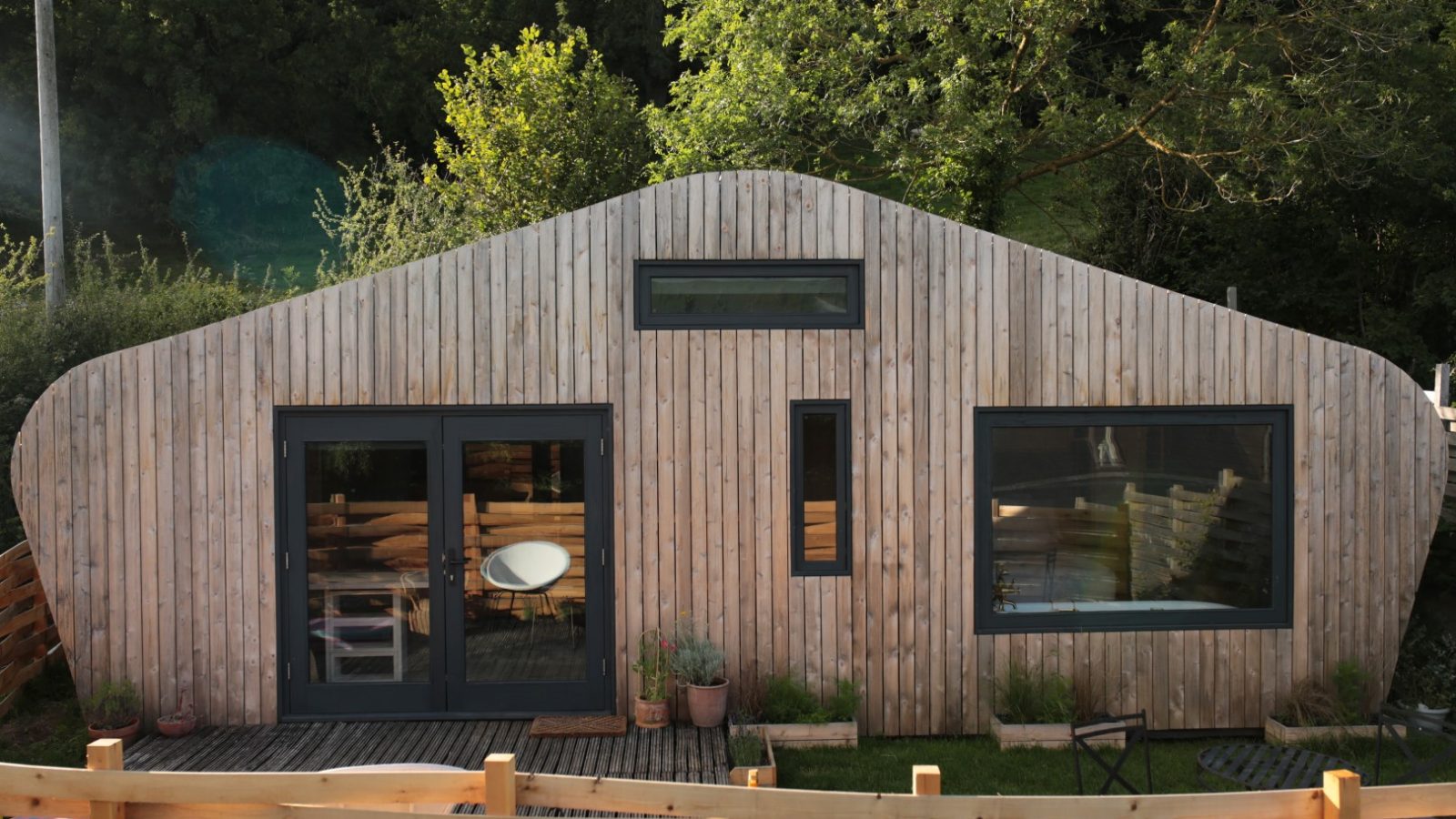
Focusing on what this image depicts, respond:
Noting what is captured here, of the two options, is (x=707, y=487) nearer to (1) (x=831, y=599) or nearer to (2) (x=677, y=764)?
(1) (x=831, y=599)

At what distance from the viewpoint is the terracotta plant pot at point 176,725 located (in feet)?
23.8

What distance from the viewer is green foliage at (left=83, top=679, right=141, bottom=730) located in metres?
7.21

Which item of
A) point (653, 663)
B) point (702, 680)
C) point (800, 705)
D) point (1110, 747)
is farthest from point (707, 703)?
point (1110, 747)

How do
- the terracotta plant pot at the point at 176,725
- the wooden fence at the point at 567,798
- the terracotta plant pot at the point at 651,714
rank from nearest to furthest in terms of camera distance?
1. the wooden fence at the point at 567,798
2. the terracotta plant pot at the point at 176,725
3. the terracotta plant pot at the point at 651,714

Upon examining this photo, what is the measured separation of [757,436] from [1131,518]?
2.42 m

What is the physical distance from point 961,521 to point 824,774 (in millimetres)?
1830

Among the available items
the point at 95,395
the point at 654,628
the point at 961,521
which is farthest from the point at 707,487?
the point at 95,395

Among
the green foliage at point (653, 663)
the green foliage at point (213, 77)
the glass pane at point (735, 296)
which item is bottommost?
the green foliage at point (653, 663)

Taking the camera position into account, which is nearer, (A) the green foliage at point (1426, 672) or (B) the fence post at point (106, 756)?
(B) the fence post at point (106, 756)

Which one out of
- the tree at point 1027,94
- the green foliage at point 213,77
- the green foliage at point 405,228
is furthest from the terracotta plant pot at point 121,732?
the green foliage at point 213,77

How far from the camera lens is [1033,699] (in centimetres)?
760

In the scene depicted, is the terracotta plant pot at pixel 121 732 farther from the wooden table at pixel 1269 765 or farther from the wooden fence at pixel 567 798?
the wooden table at pixel 1269 765

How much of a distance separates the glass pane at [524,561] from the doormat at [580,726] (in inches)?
10.9

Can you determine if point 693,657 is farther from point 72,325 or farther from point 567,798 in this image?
point 72,325
